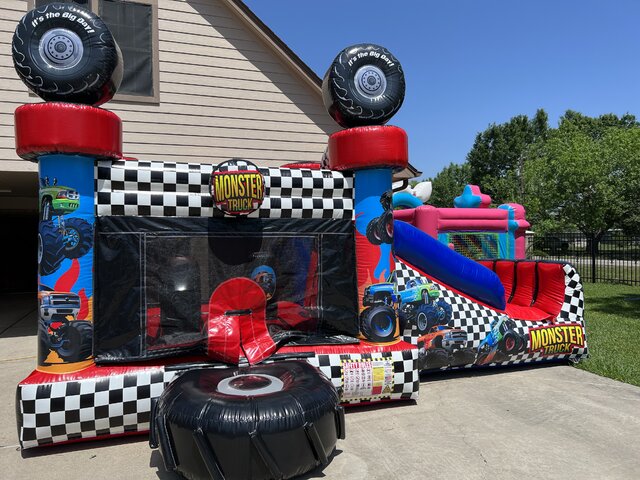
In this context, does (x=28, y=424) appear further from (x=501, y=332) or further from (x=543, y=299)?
(x=543, y=299)

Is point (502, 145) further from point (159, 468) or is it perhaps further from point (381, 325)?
point (159, 468)

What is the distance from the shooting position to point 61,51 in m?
3.32

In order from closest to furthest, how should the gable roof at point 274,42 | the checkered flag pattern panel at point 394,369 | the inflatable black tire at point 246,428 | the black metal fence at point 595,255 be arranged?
the inflatable black tire at point 246,428 < the checkered flag pattern panel at point 394,369 < the gable roof at point 274,42 < the black metal fence at point 595,255

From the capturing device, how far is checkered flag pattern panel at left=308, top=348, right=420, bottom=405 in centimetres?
378

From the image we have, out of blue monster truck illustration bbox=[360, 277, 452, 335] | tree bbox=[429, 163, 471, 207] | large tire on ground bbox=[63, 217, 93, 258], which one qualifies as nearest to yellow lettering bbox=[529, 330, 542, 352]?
blue monster truck illustration bbox=[360, 277, 452, 335]

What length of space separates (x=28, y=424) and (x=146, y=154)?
428 centimetres

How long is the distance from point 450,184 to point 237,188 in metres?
43.0

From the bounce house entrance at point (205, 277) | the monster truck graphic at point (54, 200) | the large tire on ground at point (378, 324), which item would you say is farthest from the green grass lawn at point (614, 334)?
the monster truck graphic at point (54, 200)

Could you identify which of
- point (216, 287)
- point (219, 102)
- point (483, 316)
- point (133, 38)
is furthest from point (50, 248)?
point (133, 38)

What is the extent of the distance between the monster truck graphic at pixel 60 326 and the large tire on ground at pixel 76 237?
30 centimetres

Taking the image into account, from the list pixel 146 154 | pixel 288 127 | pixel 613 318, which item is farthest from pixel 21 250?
pixel 613 318

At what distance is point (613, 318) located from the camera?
7898mm

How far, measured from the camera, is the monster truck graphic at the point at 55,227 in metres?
3.36

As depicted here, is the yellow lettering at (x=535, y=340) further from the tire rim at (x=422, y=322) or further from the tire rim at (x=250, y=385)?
the tire rim at (x=250, y=385)
